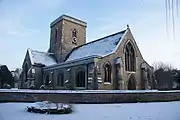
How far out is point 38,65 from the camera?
127ft

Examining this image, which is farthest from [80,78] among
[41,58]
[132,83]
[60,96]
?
[41,58]

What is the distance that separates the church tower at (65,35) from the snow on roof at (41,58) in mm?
1478

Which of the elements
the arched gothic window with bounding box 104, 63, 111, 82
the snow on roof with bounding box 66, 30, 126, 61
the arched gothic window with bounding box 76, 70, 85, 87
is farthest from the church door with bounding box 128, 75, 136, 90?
the arched gothic window with bounding box 76, 70, 85, 87

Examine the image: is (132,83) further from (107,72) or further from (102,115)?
(102,115)

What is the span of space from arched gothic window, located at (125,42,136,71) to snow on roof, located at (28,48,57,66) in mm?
17078

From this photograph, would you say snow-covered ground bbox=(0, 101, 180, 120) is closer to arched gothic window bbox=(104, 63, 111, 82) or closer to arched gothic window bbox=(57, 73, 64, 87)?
arched gothic window bbox=(104, 63, 111, 82)

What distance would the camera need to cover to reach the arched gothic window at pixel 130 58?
30.2 m

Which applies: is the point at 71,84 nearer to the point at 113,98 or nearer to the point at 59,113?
the point at 113,98

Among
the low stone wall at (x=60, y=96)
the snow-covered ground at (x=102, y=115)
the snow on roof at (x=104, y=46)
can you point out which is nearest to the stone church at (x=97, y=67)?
the snow on roof at (x=104, y=46)

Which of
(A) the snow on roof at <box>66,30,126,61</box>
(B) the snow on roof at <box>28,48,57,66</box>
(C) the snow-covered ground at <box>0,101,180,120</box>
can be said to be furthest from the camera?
(B) the snow on roof at <box>28,48,57,66</box>

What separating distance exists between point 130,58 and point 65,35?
16.9 m

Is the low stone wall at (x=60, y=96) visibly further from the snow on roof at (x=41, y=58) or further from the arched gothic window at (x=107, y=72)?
the snow on roof at (x=41, y=58)

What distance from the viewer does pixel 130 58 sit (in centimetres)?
3081

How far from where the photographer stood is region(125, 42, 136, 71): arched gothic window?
3016 centimetres
